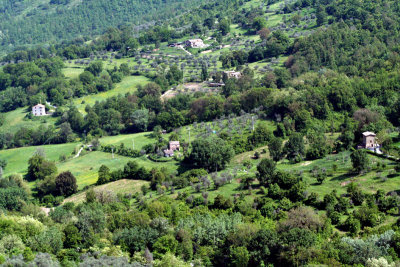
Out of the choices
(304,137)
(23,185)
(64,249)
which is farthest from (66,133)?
(64,249)

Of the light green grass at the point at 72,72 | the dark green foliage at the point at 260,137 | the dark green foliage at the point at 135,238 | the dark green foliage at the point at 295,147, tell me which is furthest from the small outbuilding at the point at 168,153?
the light green grass at the point at 72,72

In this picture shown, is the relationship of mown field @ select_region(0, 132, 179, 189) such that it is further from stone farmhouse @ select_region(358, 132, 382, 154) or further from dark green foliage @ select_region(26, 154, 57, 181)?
stone farmhouse @ select_region(358, 132, 382, 154)

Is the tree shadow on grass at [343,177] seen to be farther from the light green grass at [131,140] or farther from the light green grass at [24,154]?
the light green grass at [24,154]

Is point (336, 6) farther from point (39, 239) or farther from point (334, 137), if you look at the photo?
point (39, 239)

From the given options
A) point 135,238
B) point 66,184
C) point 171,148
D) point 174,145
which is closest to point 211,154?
point 171,148

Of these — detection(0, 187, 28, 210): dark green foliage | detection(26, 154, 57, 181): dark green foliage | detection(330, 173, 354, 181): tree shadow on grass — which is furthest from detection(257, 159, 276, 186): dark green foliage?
detection(26, 154, 57, 181): dark green foliage

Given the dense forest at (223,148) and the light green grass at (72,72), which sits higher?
the dense forest at (223,148)
